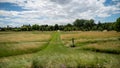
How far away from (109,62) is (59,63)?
18.5 feet

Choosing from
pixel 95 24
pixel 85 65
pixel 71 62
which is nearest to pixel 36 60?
pixel 71 62

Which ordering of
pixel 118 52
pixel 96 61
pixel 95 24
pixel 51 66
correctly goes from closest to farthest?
1. pixel 51 66
2. pixel 96 61
3. pixel 118 52
4. pixel 95 24

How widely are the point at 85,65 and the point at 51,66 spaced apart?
3.51 m

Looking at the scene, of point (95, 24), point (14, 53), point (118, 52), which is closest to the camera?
point (118, 52)

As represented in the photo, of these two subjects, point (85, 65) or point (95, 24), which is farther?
point (95, 24)

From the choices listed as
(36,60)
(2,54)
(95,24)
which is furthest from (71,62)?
(95,24)

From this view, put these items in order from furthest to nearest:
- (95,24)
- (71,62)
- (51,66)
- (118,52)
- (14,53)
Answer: (95,24) < (14,53) < (118,52) < (71,62) < (51,66)

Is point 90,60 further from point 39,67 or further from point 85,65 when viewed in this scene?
point 39,67

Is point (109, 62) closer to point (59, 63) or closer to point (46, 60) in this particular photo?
point (59, 63)

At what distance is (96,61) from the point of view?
17.1 metres

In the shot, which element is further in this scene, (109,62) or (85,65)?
(109,62)

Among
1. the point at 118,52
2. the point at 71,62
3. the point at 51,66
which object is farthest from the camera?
the point at 118,52

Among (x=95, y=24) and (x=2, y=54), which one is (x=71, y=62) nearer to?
(x=2, y=54)

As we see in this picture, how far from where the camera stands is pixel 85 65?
1608 centimetres
